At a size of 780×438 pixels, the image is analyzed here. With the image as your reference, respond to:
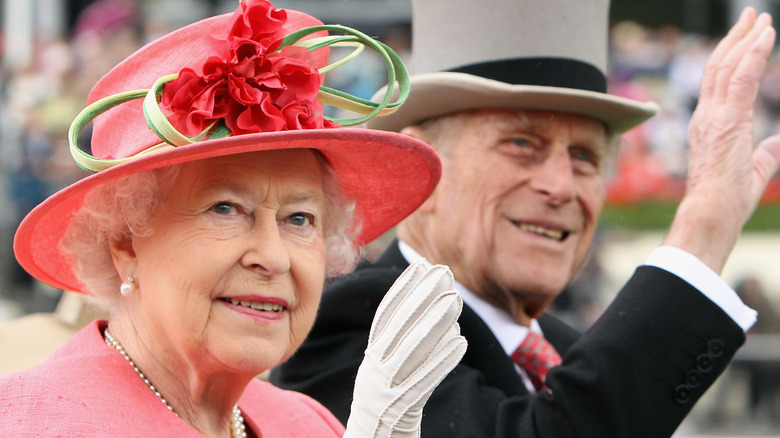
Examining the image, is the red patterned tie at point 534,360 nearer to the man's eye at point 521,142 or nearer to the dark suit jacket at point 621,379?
the dark suit jacket at point 621,379

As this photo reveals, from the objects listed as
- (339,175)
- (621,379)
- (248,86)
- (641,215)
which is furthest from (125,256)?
(641,215)

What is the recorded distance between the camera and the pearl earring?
2172 millimetres

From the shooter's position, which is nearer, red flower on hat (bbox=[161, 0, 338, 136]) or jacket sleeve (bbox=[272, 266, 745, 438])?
red flower on hat (bbox=[161, 0, 338, 136])

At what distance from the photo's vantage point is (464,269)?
321 centimetres

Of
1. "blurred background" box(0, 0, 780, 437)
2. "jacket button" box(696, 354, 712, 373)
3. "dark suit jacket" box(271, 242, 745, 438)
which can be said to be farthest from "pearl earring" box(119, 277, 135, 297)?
"blurred background" box(0, 0, 780, 437)

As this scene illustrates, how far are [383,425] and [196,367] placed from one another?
1.44 feet

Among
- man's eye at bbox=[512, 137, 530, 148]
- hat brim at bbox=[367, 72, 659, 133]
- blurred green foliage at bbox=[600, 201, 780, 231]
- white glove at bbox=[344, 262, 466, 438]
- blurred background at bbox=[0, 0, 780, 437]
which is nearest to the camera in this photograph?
white glove at bbox=[344, 262, 466, 438]

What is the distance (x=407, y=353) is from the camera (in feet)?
6.25

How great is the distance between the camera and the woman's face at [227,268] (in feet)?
6.88

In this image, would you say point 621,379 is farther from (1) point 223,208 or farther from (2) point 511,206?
(1) point 223,208

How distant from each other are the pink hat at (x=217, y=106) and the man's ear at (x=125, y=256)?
11 centimetres

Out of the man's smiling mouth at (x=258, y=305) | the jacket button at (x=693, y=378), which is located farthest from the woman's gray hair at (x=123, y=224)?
the jacket button at (x=693, y=378)

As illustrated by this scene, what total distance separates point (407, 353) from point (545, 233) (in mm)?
1393

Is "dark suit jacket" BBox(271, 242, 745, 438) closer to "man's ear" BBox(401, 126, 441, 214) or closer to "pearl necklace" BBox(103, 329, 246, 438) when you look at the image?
"pearl necklace" BBox(103, 329, 246, 438)
